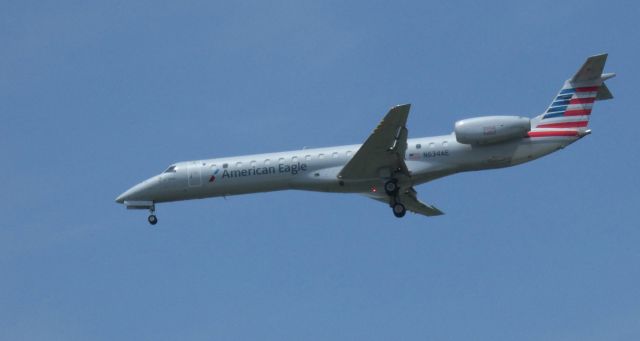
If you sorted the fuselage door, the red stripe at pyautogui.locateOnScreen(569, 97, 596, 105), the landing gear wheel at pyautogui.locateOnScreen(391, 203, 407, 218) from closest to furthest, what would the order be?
the red stripe at pyautogui.locateOnScreen(569, 97, 596, 105) < the landing gear wheel at pyautogui.locateOnScreen(391, 203, 407, 218) < the fuselage door

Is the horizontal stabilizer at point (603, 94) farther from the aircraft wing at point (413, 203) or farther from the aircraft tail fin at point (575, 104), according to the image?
the aircraft wing at point (413, 203)

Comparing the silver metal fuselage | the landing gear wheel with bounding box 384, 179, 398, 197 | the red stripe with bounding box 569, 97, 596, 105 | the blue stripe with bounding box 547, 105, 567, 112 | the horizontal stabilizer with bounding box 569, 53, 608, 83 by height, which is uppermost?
the horizontal stabilizer with bounding box 569, 53, 608, 83

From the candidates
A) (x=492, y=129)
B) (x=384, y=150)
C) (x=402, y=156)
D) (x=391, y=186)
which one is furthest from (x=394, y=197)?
(x=492, y=129)

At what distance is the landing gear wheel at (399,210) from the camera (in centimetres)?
4556

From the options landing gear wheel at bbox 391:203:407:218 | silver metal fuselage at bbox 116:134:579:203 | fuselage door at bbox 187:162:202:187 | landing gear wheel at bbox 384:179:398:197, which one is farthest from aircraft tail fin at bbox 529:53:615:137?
fuselage door at bbox 187:162:202:187

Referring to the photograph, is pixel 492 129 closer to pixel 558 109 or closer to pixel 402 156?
pixel 558 109

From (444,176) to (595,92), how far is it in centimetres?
595

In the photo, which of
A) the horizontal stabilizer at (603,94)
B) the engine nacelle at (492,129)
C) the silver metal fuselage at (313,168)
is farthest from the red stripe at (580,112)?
the engine nacelle at (492,129)

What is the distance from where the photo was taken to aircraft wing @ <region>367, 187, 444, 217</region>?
155 feet

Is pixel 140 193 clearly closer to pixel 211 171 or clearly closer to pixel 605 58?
pixel 211 171

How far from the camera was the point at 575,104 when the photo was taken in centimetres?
4400

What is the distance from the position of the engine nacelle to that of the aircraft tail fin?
67 cm

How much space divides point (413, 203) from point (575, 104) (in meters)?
7.69

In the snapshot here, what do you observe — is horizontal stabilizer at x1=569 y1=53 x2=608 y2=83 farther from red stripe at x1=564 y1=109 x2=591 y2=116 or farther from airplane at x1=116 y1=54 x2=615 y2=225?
red stripe at x1=564 y1=109 x2=591 y2=116
